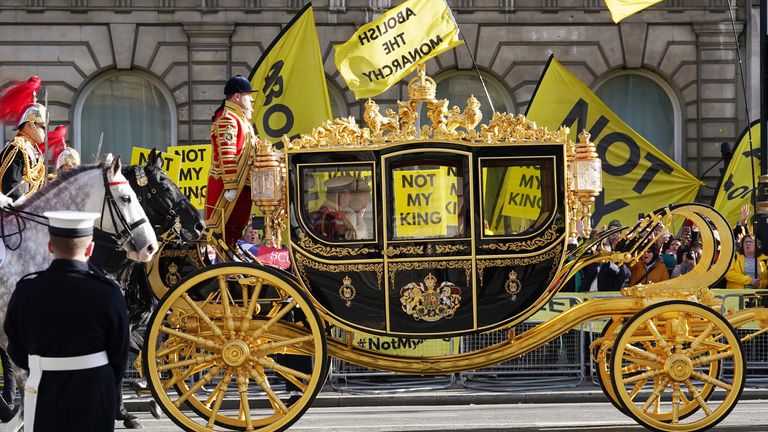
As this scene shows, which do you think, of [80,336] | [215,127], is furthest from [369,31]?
[80,336]

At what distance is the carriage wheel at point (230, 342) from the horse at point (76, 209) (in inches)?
19.8

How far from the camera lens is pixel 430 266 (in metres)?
9.57

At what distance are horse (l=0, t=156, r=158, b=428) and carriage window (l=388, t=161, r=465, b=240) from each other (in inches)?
67.7

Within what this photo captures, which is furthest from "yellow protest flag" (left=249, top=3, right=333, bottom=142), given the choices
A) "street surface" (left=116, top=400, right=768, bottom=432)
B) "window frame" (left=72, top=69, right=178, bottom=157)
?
"window frame" (left=72, top=69, right=178, bottom=157)

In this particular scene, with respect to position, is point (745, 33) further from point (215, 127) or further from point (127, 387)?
point (215, 127)

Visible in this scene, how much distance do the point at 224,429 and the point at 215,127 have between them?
2223 mm

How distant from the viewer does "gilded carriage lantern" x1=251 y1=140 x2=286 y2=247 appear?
960 centimetres

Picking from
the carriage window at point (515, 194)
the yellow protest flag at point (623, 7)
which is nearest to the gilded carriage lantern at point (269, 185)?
the carriage window at point (515, 194)

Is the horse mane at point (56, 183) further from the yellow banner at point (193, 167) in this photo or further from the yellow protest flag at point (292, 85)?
the yellow banner at point (193, 167)

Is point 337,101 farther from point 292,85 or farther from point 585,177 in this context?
point 585,177

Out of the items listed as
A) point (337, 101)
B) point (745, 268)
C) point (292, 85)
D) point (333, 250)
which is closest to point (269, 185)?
point (333, 250)

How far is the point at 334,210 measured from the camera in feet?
32.0

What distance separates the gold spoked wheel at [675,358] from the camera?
9.28m

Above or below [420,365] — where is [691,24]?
above
